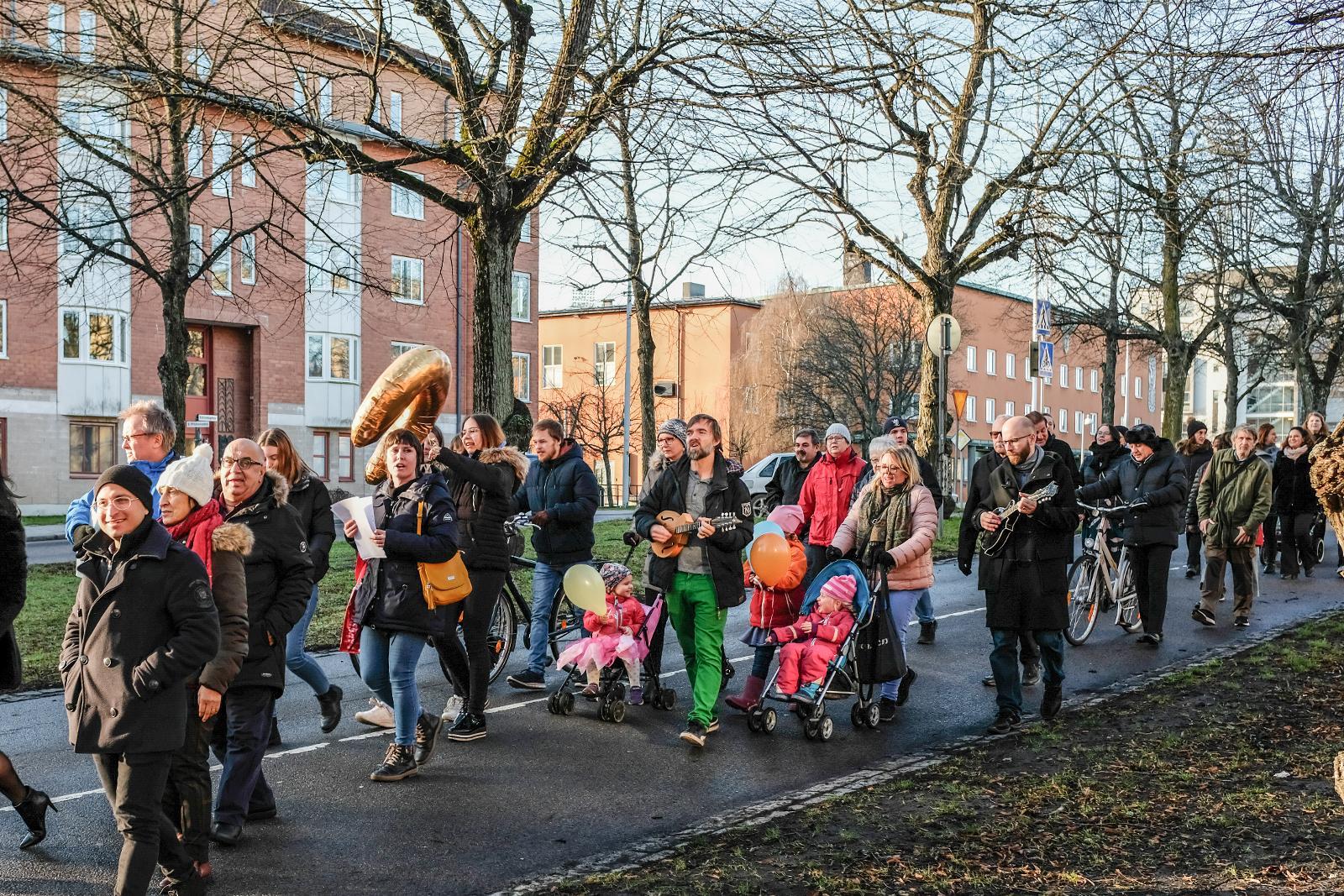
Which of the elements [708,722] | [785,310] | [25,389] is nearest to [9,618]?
[708,722]

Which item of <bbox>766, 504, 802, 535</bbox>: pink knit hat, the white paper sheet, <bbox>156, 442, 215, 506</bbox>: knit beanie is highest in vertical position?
<bbox>156, 442, 215, 506</bbox>: knit beanie

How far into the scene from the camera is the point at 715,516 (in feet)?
26.7

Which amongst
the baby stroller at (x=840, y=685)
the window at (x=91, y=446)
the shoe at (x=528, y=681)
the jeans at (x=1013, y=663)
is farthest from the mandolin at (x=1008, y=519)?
the window at (x=91, y=446)

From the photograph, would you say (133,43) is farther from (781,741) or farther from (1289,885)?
(1289,885)

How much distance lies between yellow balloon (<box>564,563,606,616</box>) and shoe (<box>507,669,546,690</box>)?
3.93ft

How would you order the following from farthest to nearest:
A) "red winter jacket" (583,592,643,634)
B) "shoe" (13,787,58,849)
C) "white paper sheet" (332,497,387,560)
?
"red winter jacket" (583,592,643,634) < "white paper sheet" (332,497,387,560) < "shoe" (13,787,58,849)

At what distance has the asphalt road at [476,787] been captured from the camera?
18.0 feet

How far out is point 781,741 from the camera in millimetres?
8188

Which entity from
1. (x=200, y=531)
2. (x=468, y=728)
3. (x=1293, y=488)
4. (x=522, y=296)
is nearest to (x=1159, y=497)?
(x=1293, y=488)

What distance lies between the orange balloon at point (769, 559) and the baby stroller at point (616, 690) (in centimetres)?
69

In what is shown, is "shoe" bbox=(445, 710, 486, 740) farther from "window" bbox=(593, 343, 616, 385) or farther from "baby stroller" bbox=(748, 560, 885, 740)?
"window" bbox=(593, 343, 616, 385)

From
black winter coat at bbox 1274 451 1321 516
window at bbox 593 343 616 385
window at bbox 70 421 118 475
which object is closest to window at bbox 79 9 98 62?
black winter coat at bbox 1274 451 1321 516

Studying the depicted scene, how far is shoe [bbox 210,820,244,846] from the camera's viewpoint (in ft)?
18.9

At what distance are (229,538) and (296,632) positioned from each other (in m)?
3.02
